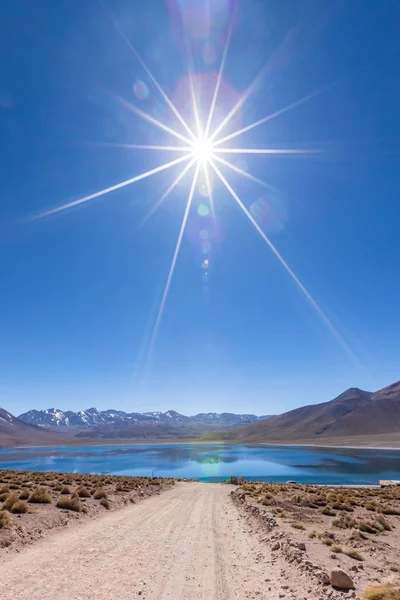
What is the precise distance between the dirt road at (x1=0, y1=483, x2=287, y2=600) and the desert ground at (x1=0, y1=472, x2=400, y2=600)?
0.9 inches

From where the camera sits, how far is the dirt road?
23.4 feet

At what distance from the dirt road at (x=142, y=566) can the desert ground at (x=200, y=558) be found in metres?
0.02

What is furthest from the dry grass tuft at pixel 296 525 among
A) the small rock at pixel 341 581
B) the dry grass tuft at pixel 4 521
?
the dry grass tuft at pixel 4 521

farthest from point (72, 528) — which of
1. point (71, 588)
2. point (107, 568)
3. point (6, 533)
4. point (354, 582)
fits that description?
point (354, 582)

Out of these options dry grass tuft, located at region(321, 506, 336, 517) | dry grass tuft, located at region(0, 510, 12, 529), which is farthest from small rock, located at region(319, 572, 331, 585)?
dry grass tuft, located at region(321, 506, 336, 517)

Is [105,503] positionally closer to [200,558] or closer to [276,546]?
[200,558]

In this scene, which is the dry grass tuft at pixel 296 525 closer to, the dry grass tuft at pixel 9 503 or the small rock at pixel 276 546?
the small rock at pixel 276 546

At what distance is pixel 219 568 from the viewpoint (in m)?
8.77

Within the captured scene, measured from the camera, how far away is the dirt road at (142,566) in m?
7.12

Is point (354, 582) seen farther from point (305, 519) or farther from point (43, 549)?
point (305, 519)

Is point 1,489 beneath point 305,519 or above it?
above

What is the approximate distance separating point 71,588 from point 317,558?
6.26m

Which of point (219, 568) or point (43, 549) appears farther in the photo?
point (43, 549)

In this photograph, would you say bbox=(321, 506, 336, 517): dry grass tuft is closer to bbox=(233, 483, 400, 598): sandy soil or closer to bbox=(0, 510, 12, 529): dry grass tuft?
bbox=(233, 483, 400, 598): sandy soil
